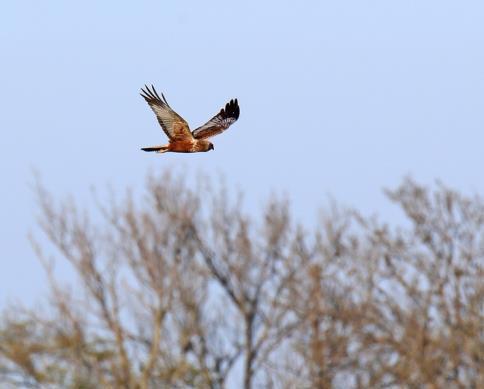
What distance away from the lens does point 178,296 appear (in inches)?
1090

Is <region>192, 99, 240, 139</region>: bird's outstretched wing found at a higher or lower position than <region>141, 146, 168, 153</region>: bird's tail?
higher

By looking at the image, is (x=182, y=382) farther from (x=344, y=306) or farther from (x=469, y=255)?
(x=469, y=255)

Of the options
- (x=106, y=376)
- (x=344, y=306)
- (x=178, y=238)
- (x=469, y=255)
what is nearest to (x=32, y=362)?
(x=106, y=376)

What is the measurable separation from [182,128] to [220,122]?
3.79 ft

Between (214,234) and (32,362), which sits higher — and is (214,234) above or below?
above

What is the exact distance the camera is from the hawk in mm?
14586

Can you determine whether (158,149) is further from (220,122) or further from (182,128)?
(220,122)

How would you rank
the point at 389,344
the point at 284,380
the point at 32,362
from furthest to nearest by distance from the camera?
the point at 32,362, the point at 389,344, the point at 284,380

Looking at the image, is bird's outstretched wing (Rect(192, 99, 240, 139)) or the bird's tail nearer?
the bird's tail

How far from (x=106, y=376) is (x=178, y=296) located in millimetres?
1801

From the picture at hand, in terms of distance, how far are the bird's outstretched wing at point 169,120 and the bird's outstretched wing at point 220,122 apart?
0.24 metres

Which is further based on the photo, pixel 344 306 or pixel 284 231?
pixel 284 231

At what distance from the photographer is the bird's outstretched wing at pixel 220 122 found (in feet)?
50.8

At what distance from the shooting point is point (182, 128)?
1489 cm
